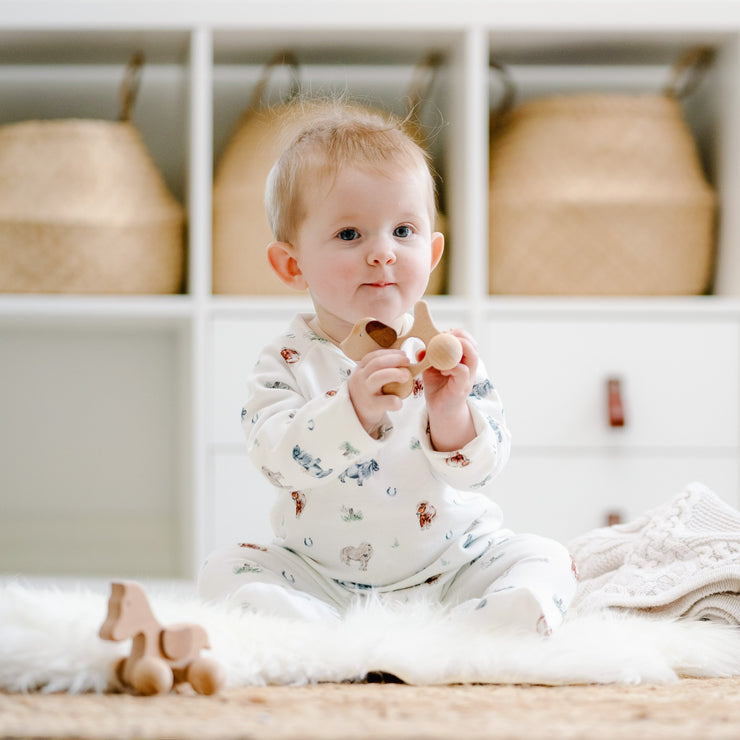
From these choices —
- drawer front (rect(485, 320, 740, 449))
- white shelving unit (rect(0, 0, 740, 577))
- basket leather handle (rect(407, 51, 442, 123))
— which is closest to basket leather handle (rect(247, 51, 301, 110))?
white shelving unit (rect(0, 0, 740, 577))

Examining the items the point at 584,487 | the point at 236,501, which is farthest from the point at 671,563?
the point at 236,501

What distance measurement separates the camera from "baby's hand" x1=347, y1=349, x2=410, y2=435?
80cm

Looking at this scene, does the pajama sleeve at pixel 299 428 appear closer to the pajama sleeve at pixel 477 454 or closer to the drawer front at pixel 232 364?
the pajama sleeve at pixel 477 454

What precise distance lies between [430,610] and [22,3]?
48.3 inches

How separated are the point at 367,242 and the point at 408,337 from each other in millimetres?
116

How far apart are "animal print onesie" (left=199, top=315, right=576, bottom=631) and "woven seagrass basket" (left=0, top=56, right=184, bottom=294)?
0.71m

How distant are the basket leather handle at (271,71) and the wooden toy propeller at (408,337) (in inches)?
37.9

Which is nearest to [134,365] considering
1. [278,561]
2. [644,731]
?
[278,561]

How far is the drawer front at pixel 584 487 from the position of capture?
159 cm

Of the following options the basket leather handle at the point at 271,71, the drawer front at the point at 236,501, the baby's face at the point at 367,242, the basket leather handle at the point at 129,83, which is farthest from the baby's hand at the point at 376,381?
the basket leather handle at the point at 129,83

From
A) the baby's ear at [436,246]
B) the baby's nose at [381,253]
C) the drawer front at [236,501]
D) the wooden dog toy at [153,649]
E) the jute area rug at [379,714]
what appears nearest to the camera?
the jute area rug at [379,714]

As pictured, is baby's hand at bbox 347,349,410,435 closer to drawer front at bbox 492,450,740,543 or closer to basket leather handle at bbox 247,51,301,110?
drawer front at bbox 492,450,740,543

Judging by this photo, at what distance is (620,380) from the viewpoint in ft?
5.25

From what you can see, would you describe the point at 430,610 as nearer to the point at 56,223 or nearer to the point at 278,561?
the point at 278,561
